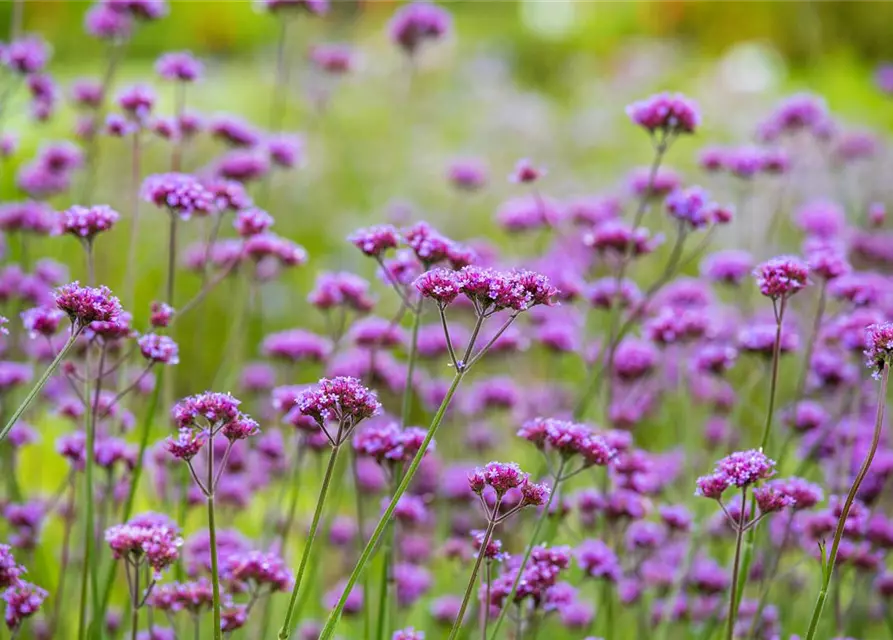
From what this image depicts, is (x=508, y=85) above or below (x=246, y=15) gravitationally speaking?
below

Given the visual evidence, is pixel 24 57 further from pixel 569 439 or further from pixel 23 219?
pixel 569 439

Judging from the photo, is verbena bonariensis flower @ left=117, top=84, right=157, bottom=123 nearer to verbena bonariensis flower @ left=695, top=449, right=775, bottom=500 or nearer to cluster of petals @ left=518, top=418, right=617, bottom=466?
cluster of petals @ left=518, top=418, right=617, bottom=466

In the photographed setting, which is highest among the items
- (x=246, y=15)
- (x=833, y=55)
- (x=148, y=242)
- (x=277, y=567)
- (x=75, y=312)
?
(x=246, y=15)

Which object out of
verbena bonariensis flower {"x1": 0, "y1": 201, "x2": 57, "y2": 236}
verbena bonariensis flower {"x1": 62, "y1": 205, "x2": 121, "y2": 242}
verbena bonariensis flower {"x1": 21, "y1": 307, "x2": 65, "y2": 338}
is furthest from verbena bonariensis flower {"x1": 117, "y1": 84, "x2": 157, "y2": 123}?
verbena bonariensis flower {"x1": 21, "y1": 307, "x2": 65, "y2": 338}

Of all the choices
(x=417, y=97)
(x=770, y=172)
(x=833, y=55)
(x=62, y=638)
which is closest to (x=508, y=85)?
(x=417, y=97)

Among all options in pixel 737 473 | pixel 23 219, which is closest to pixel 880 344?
pixel 737 473

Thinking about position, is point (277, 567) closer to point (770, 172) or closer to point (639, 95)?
point (770, 172)

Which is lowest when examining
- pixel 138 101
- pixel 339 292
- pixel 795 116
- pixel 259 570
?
pixel 259 570
